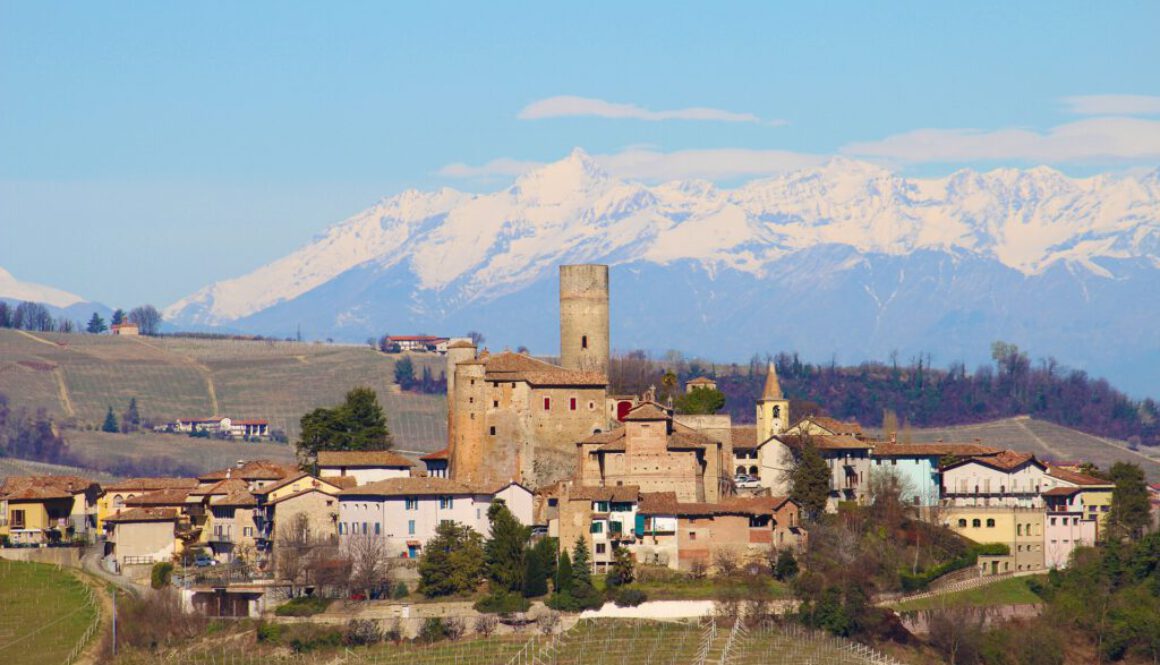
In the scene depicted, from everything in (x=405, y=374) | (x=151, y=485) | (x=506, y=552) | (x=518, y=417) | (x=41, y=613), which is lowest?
(x=41, y=613)

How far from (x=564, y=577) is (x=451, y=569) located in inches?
159

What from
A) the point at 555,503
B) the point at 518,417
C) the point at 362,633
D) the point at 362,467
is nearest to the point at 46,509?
the point at 362,467

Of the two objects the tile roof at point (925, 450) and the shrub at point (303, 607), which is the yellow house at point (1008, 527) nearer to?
the tile roof at point (925, 450)

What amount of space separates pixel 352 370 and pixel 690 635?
13473 centimetres

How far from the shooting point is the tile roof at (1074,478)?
82.0 meters

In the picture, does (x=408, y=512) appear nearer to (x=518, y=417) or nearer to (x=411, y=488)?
(x=411, y=488)

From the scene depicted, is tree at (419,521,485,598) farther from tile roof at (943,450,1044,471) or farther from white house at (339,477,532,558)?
tile roof at (943,450,1044,471)

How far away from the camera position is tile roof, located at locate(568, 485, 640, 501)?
7181cm

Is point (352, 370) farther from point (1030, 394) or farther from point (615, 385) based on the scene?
point (615, 385)

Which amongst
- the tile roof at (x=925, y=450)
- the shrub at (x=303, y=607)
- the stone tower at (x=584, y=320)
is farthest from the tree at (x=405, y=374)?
the shrub at (x=303, y=607)

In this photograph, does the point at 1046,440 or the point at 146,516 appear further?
the point at 1046,440

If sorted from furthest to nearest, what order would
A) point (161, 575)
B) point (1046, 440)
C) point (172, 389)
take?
point (172, 389) → point (1046, 440) → point (161, 575)

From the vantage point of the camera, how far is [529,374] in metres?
78.9

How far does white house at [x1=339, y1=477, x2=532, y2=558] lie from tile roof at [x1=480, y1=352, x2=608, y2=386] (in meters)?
5.80
